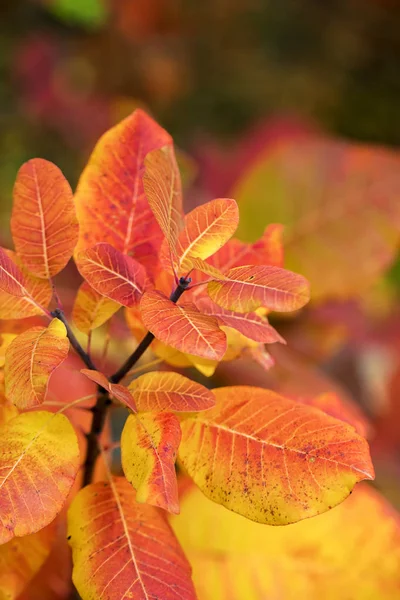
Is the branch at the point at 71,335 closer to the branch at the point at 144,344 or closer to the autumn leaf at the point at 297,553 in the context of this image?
the branch at the point at 144,344

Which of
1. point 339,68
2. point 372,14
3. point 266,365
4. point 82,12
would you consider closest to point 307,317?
point 266,365

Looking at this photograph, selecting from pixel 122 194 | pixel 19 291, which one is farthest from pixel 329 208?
pixel 19 291

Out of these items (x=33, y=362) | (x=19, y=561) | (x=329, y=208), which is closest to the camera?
(x=33, y=362)

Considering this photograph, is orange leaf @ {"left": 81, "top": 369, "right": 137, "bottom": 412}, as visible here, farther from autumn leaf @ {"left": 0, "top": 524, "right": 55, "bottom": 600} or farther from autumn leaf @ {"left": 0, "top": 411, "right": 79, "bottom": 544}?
autumn leaf @ {"left": 0, "top": 524, "right": 55, "bottom": 600}

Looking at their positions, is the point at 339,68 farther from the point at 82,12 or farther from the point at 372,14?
the point at 82,12

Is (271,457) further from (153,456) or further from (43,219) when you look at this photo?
(43,219)

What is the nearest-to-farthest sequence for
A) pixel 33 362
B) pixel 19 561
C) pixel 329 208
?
pixel 33 362 → pixel 19 561 → pixel 329 208

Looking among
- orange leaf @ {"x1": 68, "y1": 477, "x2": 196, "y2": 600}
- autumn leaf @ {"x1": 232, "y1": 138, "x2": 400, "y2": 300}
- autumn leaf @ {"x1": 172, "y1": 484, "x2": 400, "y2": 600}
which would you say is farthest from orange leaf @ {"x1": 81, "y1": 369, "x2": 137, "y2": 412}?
autumn leaf @ {"x1": 232, "y1": 138, "x2": 400, "y2": 300}
